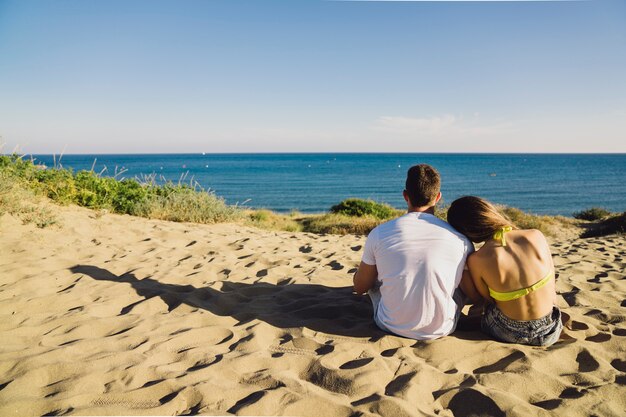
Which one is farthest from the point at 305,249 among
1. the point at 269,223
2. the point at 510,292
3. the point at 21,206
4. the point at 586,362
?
the point at 269,223

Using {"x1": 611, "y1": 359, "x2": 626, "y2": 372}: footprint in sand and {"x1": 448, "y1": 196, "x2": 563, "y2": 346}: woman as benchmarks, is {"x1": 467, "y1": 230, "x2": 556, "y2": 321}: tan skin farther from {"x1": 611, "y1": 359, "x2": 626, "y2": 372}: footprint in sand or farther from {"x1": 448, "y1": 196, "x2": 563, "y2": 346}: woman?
{"x1": 611, "y1": 359, "x2": 626, "y2": 372}: footprint in sand

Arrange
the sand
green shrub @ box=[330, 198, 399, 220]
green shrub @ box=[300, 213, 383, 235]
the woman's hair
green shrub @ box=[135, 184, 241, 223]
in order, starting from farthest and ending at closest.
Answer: green shrub @ box=[330, 198, 399, 220], green shrub @ box=[300, 213, 383, 235], green shrub @ box=[135, 184, 241, 223], the woman's hair, the sand

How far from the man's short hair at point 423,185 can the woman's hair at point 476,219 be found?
0.23 metres

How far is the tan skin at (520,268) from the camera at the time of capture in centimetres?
301

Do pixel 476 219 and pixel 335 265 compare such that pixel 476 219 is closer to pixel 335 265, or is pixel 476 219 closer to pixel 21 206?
pixel 335 265

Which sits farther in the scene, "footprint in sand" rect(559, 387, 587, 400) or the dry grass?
the dry grass

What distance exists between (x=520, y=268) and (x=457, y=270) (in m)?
0.45

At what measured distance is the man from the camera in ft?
10.2

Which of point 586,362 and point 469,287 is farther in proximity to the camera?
point 469,287

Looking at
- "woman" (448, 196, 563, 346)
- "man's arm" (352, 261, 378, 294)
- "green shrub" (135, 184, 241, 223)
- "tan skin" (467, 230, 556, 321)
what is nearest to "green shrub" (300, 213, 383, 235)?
"green shrub" (135, 184, 241, 223)

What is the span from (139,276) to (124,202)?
473 cm

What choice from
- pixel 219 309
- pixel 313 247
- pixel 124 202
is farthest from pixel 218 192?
pixel 219 309

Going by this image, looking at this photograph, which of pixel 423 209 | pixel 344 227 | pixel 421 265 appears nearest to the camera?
pixel 421 265

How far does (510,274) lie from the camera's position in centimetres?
302
